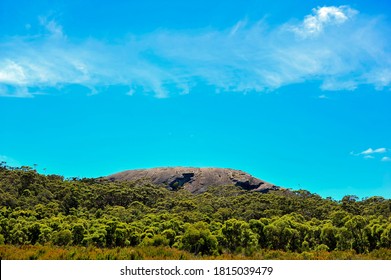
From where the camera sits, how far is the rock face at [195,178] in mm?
113562

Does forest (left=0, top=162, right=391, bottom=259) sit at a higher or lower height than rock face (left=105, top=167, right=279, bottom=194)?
lower

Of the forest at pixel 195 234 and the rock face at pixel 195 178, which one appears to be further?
the rock face at pixel 195 178

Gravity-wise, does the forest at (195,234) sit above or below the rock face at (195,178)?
below

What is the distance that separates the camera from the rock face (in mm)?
113562

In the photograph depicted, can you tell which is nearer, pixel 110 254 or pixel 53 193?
pixel 110 254

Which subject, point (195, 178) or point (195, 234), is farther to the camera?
point (195, 178)

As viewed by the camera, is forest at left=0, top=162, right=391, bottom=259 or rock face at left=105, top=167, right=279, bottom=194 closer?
forest at left=0, top=162, right=391, bottom=259

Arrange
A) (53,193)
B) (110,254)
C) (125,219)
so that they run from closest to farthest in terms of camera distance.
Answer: (110,254) < (125,219) < (53,193)

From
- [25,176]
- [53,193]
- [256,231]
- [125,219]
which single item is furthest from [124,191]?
[256,231]

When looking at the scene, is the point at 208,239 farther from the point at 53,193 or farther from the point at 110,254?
the point at 53,193

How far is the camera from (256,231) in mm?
30266

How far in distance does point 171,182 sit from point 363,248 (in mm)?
93098

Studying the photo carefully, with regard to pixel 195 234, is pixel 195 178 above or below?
above

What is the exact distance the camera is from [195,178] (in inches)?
4641
